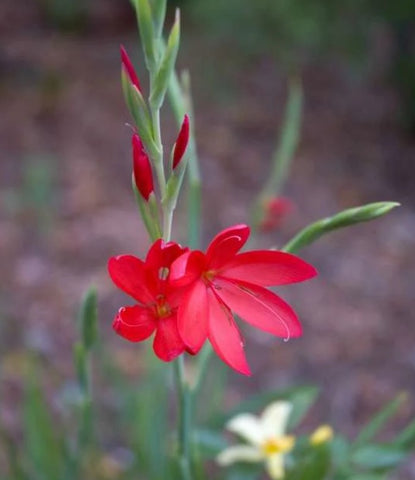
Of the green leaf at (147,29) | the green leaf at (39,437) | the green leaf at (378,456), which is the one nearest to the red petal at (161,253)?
the green leaf at (147,29)

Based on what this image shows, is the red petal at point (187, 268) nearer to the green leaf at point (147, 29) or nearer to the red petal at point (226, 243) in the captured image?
the red petal at point (226, 243)

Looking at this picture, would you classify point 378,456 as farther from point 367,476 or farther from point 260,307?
point 260,307

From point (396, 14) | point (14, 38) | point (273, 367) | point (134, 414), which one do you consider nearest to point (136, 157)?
point (134, 414)

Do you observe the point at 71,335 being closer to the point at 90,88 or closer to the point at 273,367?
the point at 273,367

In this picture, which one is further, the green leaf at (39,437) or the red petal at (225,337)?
the green leaf at (39,437)

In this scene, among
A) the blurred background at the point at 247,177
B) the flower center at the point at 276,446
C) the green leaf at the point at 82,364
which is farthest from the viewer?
the blurred background at the point at 247,177

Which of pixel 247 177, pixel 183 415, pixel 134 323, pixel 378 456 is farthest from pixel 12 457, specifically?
pixel 247 177

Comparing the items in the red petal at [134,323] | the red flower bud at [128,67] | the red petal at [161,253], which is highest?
the red flower bud at [128,67]
